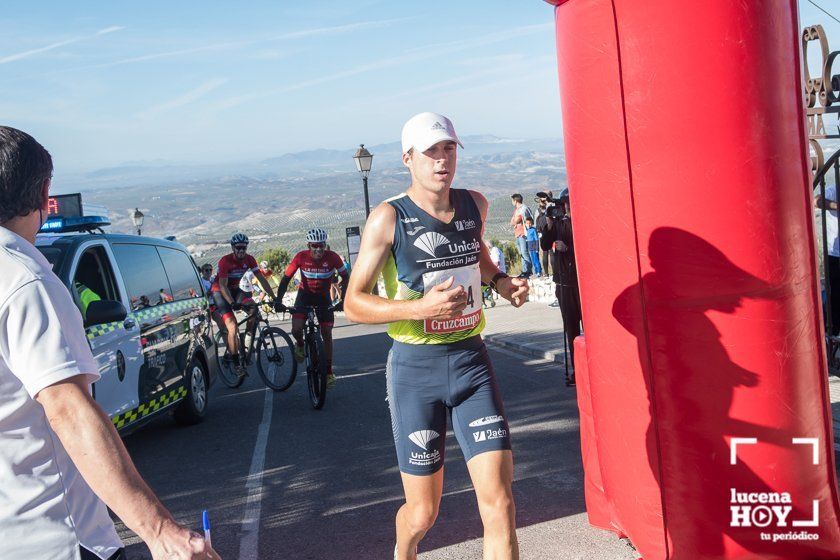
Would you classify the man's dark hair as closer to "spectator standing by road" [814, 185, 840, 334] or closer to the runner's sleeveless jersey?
the runner's sleeveless jersey

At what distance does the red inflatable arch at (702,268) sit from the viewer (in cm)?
343

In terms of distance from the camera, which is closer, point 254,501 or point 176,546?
point 176,546

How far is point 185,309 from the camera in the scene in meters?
9.17

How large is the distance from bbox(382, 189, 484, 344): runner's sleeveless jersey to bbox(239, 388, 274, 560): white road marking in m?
1.86

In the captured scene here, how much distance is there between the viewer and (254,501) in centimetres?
611

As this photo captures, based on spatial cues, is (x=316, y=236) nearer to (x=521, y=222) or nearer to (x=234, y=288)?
(x=234, y=288)

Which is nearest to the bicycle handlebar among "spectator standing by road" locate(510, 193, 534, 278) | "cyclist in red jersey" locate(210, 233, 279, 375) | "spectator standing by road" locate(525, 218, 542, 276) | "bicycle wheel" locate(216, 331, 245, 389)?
"cyclist in red jersey" locate(210, 233, 279, 375)

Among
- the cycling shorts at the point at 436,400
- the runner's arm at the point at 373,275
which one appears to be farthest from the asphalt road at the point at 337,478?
the runner's arm at the point at 373,275

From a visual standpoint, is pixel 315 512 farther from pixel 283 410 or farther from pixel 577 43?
pixel 283 410

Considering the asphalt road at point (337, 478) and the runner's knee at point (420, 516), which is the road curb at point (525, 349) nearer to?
the asphalt road at point (337, 478)

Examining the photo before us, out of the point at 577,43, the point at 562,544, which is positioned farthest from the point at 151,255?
the point at 577,43

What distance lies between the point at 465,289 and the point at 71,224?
4.84m

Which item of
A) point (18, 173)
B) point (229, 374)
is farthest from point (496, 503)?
point (229, 374)

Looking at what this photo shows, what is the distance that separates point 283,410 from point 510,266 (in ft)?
65.3
